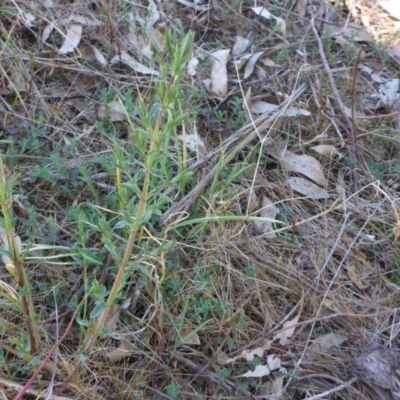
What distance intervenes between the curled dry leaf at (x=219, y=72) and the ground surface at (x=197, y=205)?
0.01 m

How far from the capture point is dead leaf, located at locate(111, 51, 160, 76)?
2.63 m

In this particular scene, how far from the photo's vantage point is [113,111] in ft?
8.07

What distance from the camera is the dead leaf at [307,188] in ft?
7.81

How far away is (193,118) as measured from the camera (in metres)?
2.40

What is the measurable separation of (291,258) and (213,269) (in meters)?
0.32

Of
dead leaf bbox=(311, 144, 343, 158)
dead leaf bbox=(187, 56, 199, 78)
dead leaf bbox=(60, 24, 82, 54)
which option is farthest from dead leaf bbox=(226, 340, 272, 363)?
dead leaf bbox=(60, 24, 82, 54)

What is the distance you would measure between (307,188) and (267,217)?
0.26 m

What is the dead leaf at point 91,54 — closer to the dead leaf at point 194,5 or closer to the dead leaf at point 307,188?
the dead leaf at point 194,5

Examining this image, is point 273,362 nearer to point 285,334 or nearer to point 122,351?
point 285,334

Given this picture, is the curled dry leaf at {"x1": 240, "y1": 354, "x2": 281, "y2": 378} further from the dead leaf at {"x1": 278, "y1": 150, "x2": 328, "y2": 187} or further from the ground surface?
the dead leaf at {"x1": 278, "y1": 150, "x2": 328, "y2": 187}

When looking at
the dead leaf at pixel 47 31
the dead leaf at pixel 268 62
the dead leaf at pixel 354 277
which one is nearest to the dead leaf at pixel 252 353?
the dead leaf at pixel 354 277

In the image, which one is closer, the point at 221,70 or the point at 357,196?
the point at 357,196

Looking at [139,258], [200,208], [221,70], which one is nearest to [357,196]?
[200,208]

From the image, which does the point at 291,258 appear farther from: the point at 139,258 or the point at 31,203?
the point at 31,203
